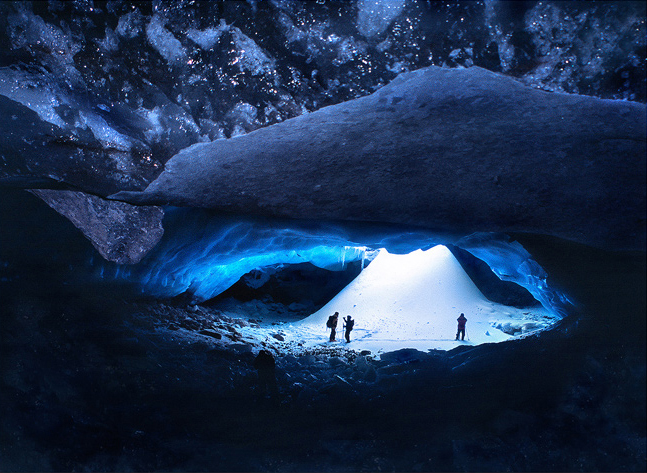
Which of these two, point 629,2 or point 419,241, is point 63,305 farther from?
point 629,2

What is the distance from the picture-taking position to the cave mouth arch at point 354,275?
346 centimetres

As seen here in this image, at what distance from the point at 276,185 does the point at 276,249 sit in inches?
108

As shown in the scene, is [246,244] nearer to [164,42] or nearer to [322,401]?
[322,401]

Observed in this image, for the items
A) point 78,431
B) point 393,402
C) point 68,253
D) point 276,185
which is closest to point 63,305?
point 68,253

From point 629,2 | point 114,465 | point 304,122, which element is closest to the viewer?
point 629,2

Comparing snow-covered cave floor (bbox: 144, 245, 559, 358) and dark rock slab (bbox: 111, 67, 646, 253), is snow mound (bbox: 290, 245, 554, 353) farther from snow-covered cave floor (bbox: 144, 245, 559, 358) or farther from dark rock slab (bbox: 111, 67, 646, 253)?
dark rock slab (bbox: 111, 67, 646, 253)

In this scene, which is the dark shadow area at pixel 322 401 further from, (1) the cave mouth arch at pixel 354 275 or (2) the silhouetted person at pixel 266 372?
(1) the cave mouth arch at pixel 354 275

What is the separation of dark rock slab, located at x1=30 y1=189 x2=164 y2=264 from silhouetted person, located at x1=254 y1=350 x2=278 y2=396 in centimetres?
131

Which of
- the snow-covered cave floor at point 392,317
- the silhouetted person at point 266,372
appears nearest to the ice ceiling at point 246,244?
the snow-covered cave floor at point 392,317

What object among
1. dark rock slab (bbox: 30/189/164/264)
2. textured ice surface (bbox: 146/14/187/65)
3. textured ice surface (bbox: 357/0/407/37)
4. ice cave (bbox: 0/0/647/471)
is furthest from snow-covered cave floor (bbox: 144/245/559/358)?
textured ice surface (bbox: 357/0/407/37)

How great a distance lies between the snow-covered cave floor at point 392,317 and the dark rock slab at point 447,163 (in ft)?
6.05

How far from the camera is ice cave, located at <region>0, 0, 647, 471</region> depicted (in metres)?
1.83

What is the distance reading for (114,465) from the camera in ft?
9.09

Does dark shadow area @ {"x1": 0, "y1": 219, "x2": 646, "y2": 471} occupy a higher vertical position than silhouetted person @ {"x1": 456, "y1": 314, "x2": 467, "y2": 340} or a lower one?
lower
